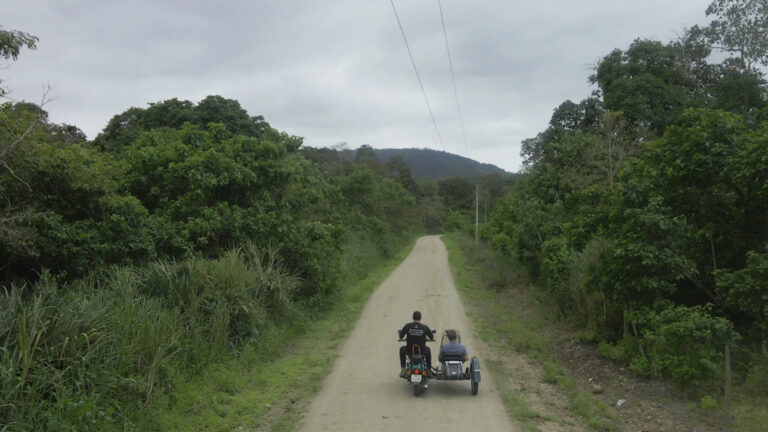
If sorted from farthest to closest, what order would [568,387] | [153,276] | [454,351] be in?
[153,276] → [568,387] → [454,351]

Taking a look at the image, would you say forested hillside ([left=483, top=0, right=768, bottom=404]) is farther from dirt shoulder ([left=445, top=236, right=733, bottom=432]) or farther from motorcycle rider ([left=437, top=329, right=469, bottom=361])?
motorcycle rider ([left=437, top=329, right=469, bottom=361])

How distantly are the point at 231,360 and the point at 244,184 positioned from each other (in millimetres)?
5640

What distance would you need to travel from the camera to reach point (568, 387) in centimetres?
922

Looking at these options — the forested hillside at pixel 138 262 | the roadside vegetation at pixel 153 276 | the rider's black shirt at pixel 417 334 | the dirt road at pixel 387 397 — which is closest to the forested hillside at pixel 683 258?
the dirt road at pixel 387 397

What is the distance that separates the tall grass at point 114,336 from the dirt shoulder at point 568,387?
5.22 metres

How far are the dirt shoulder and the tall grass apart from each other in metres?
5.22

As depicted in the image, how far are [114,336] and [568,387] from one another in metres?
7.17

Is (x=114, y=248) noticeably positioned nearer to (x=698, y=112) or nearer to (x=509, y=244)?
(x=698, y=112)

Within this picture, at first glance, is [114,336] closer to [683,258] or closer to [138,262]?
[138,262]

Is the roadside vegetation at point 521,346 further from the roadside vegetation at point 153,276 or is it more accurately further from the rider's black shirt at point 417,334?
the roadside vegetation at point 153,276

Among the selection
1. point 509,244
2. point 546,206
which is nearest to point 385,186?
point 509,244

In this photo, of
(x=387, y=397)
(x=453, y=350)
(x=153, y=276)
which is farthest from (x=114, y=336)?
(x=453, y=350)

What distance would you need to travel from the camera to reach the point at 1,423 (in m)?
5.61

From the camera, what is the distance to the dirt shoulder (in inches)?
291
